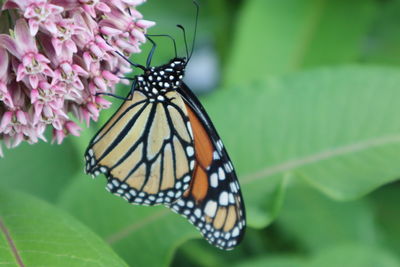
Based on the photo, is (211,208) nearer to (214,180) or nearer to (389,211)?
(214,180)

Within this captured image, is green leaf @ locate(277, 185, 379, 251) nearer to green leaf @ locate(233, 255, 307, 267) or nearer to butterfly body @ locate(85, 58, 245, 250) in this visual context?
green leaf @ locate(233, 255, 307, 267)

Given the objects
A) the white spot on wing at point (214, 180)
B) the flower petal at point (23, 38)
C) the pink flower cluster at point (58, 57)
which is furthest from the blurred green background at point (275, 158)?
the flower petal at point (23, 38)

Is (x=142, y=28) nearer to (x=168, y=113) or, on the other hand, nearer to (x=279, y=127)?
(x=168, y=113)

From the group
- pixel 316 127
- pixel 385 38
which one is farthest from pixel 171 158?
pixel 385 38

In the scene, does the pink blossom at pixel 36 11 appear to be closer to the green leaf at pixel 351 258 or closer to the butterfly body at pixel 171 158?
the butterfly body at pixel 171 158


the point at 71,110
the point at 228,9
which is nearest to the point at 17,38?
the point at 71,110
